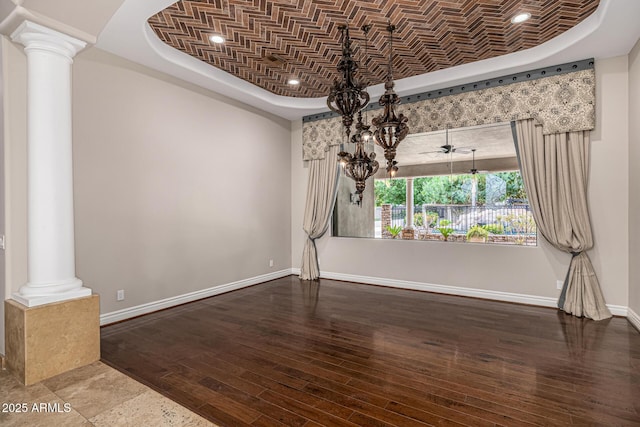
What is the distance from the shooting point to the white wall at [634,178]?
3.64 m

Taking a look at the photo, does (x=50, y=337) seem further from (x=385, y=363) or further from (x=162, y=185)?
(x=385, y=363)

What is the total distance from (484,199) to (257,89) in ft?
16.4

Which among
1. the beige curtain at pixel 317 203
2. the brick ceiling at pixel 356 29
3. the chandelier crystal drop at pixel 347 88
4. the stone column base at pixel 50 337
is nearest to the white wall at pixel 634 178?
the brick ceiling at pixel 356 29

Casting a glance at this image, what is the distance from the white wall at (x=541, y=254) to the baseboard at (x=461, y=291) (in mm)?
55

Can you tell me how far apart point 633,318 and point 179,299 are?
5.64m

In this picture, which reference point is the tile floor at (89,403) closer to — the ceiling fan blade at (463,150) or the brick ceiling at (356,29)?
the brick ceiling at (356,29)

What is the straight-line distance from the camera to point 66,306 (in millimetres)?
2738

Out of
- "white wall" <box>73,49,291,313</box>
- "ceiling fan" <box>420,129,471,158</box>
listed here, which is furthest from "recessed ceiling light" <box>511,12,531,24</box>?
"white wall" <box>73,49,291,313</box>

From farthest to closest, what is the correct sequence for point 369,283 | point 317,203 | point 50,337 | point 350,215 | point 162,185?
1. point 350,215
2. point 317,203
3. point 369,283
4. point 162,185
5. point 50,337

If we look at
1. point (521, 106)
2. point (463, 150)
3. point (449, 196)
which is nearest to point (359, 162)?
point (521, 106)

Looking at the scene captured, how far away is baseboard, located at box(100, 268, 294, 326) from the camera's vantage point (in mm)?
3904

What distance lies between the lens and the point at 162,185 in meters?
4.42

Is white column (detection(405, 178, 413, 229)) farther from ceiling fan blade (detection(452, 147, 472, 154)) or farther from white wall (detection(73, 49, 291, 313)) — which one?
white wall (detection(73, 49, 291, 313))

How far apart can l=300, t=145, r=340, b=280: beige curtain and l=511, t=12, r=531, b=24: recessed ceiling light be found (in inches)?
128
